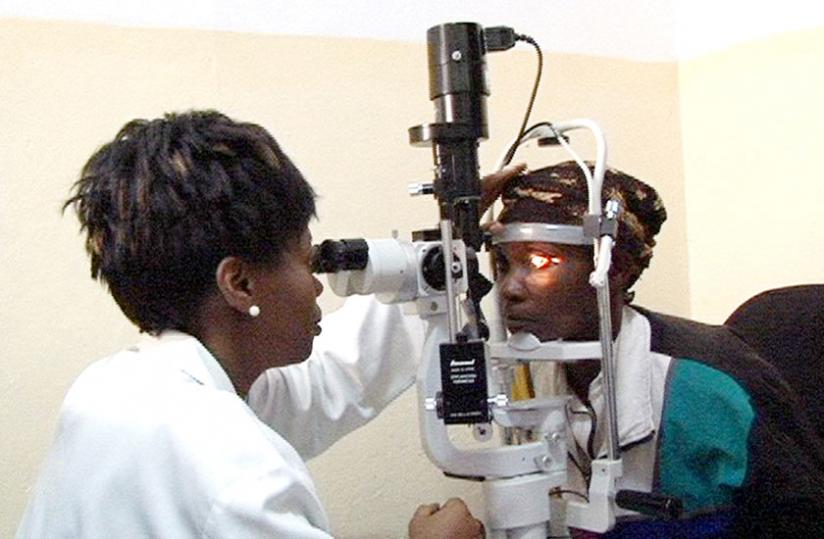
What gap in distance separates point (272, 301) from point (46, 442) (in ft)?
2.29

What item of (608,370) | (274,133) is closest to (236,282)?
(608,370)

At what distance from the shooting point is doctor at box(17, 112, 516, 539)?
964 millimetres

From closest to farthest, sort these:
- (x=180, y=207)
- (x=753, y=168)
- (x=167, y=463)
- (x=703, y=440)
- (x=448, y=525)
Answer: (x=167, y=463) → (x=180, y=207) → (x=448, y=525) → (x=703, y=440) → (x=753, y=168)

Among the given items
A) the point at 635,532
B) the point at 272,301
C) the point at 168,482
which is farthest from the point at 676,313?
the point at 168,482

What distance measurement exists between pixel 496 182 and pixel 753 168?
92cm

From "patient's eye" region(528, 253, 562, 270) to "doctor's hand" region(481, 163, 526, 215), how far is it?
0.09 meters

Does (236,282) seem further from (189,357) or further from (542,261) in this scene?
(542,261)

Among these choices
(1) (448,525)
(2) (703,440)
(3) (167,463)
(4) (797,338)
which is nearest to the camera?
(3) (167,463)

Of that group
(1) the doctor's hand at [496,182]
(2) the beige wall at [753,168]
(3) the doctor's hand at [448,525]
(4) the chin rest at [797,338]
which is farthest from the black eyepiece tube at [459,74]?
(2) the beige wall at [753,168]

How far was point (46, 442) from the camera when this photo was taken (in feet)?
5.39

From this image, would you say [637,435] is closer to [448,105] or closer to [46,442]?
[448,105]

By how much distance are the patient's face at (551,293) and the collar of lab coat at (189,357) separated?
0.44 metres

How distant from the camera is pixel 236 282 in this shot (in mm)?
1120

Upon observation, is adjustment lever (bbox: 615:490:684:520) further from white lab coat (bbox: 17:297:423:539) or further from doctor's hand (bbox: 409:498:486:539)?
white lab coat (bbox: 17:297:423:539)
